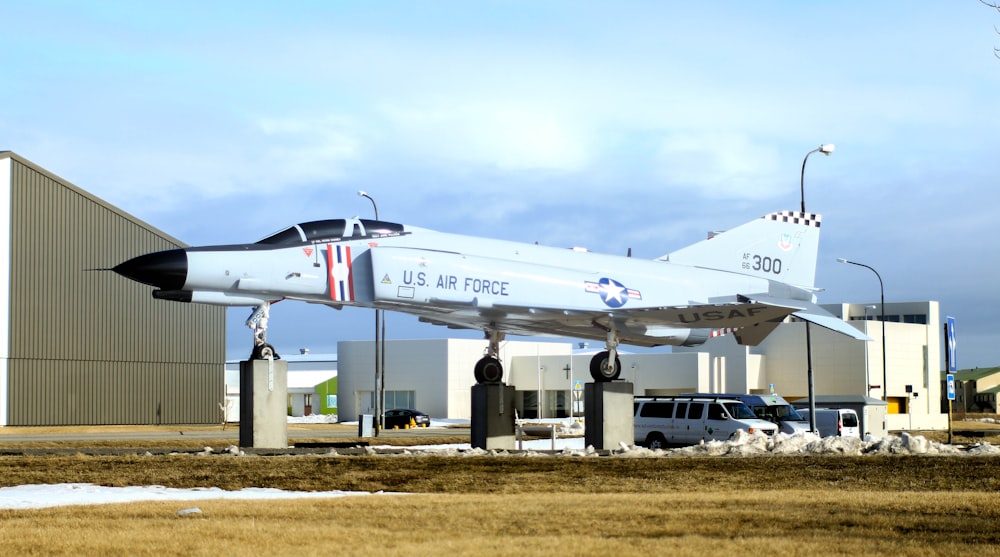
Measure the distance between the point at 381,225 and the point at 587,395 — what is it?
625 centimetres

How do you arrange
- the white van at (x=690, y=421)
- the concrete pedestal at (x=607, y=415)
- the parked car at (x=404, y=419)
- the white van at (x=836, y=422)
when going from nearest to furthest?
the concrete pedestal at (x=607, y=415) < the white van at (x=690, y=421) < the white van at (x=836, y=422) < the parked car at (x=404, y=419)

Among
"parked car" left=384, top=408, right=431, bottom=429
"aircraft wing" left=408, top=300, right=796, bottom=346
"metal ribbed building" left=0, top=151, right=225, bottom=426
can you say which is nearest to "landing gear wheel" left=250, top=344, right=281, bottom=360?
"aircraft wing" left=408, top=300, right=796, bottom=346

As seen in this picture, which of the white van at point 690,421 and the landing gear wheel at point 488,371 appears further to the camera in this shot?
the white van at point 690,421

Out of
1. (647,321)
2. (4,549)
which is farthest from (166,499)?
(647,321)

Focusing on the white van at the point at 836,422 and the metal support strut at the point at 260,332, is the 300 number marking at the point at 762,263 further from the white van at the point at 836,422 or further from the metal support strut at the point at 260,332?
the metal support strut at the point at 260,332

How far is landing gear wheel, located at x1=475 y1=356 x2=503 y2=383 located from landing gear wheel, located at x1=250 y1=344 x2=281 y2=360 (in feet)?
17.9

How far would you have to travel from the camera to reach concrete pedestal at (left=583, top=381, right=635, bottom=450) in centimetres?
2578

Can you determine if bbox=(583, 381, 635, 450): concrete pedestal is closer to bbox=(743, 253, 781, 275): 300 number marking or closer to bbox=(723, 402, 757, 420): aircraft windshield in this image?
bbox=(723, 402, 757, 420): aircraft windshield

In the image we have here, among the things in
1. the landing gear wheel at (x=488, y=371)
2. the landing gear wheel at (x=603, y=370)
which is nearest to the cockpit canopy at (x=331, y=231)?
the landing gear wheel at (x=488, y=371)

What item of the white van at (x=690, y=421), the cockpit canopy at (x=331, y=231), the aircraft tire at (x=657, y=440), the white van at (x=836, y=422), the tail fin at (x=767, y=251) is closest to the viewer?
the cockpit canopy at (x=331, y=231)

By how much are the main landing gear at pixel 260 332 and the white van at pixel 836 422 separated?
67.9ft

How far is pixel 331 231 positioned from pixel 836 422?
2140 centimetres

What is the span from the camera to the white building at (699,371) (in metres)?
66.2

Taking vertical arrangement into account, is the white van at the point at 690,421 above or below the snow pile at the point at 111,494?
above
